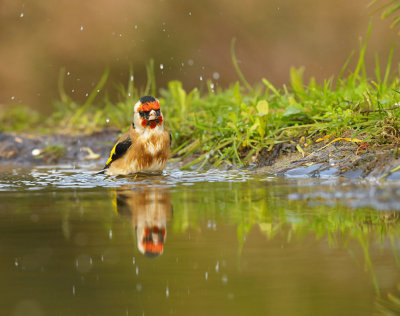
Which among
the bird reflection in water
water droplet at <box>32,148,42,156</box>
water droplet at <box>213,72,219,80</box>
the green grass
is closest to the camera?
the bird reflection in water

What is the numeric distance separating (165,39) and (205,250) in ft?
41.9

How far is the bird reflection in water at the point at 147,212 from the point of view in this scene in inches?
140

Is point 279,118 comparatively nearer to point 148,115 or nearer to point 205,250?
point 148,115

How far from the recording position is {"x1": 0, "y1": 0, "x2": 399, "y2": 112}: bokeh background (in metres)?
15.1

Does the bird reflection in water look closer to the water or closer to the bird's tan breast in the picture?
the water

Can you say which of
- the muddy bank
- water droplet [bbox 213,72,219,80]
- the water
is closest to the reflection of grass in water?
the water

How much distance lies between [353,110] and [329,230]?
8.67 ft

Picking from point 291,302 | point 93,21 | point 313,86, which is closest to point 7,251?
point 291,302

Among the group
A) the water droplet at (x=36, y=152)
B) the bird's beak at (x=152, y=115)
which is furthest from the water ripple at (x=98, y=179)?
the water droplet at (x=36, y=152)

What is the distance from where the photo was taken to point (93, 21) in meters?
16.4

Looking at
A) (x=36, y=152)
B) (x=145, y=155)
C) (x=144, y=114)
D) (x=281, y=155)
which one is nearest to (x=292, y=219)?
(x=281, y=155)

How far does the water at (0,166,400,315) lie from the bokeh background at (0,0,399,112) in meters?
9.81

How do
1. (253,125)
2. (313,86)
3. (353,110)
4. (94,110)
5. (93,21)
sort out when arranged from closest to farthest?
(353,110)
(253,125)
(313,86)
(94,110)
(93,21)

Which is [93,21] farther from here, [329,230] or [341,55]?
[329,230]
